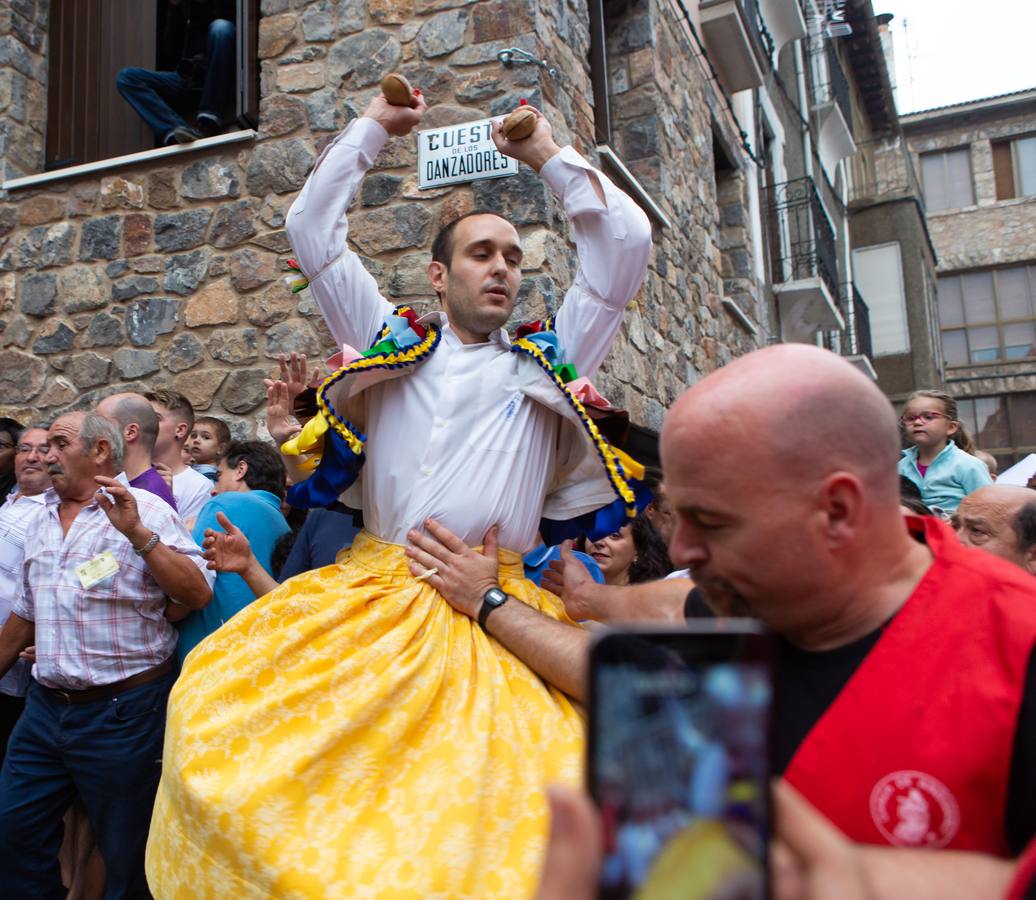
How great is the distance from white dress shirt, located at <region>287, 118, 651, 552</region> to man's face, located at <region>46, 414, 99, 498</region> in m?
1.32

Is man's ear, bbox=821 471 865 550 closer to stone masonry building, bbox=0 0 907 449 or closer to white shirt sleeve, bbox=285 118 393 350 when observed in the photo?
white shirt sleeve, bbox=285 118 393 350

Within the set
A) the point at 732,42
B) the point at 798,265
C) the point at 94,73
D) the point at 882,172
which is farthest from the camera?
the point at 882,172

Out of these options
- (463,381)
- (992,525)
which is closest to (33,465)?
(463,381)

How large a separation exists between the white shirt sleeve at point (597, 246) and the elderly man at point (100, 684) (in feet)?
5.04

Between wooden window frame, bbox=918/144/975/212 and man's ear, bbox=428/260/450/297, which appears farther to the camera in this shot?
wooden window frame, bbox=918/144/975/212

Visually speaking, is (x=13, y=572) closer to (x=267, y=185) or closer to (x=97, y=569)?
(x=97, y=569)

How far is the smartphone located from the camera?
0.61m

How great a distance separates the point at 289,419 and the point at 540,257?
5.70 ft

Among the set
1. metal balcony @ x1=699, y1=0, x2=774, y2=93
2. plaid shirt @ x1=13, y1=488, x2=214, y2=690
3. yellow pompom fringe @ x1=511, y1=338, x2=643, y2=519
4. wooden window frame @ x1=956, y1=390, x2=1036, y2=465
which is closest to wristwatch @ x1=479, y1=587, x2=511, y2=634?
yellow pompom fringe @ x1=511, y1=338, x2=643, y2=519

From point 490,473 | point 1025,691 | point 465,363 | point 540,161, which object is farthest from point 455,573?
point 1025,691

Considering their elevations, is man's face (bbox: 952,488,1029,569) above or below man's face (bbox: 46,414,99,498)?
below

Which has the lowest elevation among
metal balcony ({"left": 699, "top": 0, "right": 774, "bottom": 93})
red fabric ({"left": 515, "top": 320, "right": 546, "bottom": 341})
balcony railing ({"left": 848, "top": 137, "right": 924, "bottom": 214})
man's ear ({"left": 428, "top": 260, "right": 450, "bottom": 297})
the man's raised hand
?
red fabric ({"left": 515, "top": 320, "right": 546, "bottom": 341})

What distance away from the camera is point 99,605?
3195 millimetres

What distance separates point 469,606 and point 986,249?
25050 mm
